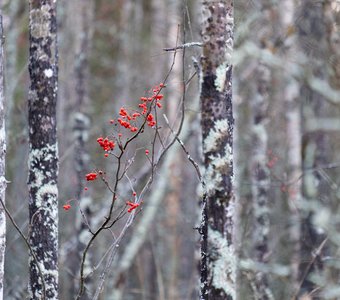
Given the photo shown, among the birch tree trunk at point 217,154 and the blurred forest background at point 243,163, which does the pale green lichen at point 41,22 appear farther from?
the birch tree trunk at point 217,154

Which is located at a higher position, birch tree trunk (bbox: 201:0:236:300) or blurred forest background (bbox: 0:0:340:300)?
blurred forest background (bbox: 0:0:340:300)

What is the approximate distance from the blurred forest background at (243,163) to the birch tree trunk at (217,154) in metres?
0.91

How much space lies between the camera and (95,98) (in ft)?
77.4

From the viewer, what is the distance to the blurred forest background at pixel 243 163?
33.0 ft

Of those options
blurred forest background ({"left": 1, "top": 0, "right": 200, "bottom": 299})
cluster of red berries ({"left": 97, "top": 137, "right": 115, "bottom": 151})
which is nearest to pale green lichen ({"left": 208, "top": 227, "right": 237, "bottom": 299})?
cluster of red berries ({"left": 97, "top": 137, "right": 115, "bottom": 151})

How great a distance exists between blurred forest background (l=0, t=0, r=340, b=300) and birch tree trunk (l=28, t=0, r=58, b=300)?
1.96 ft

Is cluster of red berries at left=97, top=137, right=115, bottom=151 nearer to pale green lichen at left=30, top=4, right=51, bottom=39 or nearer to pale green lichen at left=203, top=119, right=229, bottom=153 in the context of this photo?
pale green lichen at left=203, top=119, right=229, bottom=153

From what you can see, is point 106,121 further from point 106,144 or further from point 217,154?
point 217,154

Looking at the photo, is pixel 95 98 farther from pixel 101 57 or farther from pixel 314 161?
pixel 314 161

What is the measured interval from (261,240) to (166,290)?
540cm

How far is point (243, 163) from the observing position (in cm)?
1666

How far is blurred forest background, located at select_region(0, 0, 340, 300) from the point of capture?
396 inches

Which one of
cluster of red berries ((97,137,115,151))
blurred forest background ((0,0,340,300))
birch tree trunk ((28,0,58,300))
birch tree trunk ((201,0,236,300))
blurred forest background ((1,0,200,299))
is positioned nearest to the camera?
birch tree trunk ((201,0,236,300))

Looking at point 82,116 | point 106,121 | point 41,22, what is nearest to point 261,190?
point 82,116
